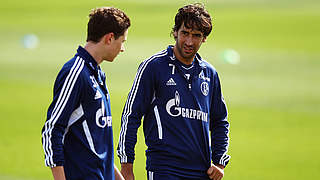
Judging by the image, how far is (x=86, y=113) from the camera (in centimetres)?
394

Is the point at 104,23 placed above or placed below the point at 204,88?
above

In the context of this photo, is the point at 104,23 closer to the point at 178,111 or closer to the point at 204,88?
the point at 178,111

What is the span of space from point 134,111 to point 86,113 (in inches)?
29.9

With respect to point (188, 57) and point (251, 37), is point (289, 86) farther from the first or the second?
point (188, 57)

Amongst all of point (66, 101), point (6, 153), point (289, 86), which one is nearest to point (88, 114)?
point (66, 101)

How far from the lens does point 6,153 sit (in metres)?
9.87

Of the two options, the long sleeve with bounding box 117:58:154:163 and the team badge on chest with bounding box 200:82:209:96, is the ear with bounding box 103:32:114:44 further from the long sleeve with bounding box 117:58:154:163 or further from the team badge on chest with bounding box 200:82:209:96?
the team badge on chest with bounding box 200:82:209:96

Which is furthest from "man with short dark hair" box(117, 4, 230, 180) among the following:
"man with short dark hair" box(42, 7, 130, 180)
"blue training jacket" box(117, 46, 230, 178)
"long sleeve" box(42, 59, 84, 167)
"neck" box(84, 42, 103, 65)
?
"long sleeve" box(42, 59, 84, 167)

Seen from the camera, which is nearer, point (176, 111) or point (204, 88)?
point (176, 111)

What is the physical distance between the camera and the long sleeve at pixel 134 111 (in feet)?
15.2

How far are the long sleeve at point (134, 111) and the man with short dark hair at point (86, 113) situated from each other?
1.52 ft

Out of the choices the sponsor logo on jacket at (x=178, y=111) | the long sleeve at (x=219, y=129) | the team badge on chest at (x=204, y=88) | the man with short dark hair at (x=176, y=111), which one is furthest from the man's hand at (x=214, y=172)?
the team badge on chest at (x=204, y=88)

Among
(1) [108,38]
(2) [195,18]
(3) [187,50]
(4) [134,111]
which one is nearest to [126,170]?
(4) [134,111]

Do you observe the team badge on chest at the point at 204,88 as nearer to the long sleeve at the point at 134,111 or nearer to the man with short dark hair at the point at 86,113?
the long sleeve at the point at 134,111
